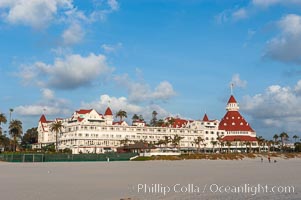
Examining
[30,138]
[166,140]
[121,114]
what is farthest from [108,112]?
[30,138]

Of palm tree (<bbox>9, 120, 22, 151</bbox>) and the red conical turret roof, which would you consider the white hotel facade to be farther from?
palm tree (<bbox>9, 120, 22, 151</bbox>)

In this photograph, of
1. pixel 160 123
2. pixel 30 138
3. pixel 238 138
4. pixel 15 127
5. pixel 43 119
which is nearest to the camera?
pixel 15 127

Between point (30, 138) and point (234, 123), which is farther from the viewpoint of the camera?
point (30, 138)

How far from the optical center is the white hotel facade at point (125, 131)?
121250 mm

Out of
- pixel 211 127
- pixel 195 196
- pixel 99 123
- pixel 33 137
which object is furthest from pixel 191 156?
pixel 33 137

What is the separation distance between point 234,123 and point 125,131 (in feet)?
147

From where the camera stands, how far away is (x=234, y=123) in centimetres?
14950

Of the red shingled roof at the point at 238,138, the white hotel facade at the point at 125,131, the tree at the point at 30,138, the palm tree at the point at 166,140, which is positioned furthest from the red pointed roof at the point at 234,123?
the tree at the point at 30,138

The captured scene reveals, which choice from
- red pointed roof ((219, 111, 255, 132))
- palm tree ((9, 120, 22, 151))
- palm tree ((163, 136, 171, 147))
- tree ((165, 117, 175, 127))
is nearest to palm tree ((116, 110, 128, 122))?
tree ((165, 117, 175, 127))

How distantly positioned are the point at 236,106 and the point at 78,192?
14020 centimetres

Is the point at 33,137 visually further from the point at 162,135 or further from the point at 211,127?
the point at 211,127

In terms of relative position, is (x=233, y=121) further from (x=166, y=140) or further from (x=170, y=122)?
(x=166, y=140)

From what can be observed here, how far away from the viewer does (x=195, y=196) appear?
18.0 meters

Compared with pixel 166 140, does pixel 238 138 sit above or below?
above
